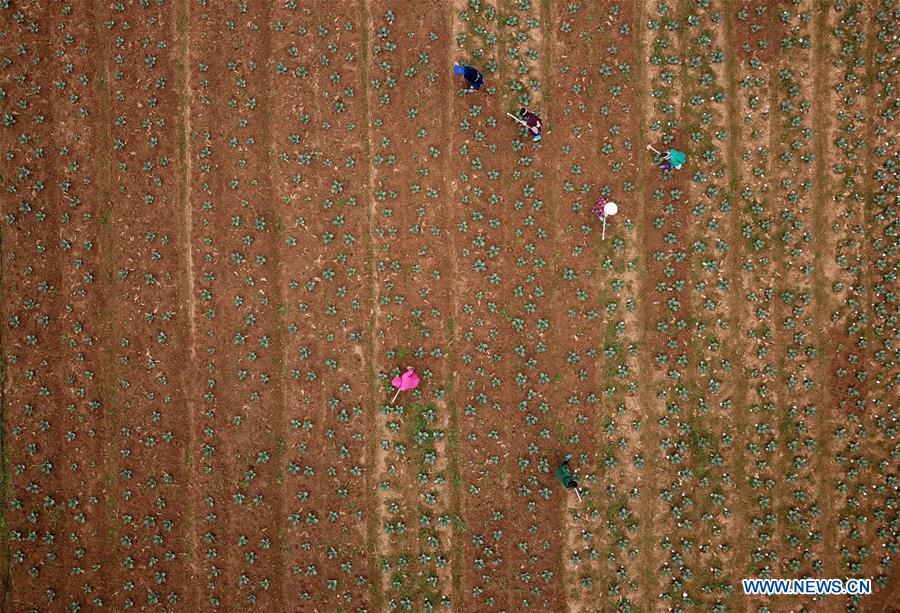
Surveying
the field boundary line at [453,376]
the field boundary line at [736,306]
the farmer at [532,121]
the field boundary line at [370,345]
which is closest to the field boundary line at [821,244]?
the field boundary line at [736,306]

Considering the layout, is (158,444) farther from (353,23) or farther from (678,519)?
(678,519)

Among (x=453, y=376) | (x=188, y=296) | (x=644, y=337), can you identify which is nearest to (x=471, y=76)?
(x=453, y=376)

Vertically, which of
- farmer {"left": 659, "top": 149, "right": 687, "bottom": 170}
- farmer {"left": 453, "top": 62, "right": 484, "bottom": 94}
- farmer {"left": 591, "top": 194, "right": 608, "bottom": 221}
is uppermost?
farmer {"left": 453, "top": 62, "right": 484, "bottom": 94}

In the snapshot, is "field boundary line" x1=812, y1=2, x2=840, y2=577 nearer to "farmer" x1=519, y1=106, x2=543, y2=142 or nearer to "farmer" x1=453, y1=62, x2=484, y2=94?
"farmer" x1=519, y1=106, x2=543, y2=142

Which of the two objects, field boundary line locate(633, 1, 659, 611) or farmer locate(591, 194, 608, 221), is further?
Answer: field boundary line locate(633, 1, 659, 611)

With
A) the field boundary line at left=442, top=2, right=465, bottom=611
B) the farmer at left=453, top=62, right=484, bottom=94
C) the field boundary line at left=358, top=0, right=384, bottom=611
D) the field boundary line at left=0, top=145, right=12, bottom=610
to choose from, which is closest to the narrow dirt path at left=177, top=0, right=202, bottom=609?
the field boundary line at left=358, top=0, right=384, bottom=611

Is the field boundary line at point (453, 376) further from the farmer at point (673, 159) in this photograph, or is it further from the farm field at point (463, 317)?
the farmer at point (673, 159)
